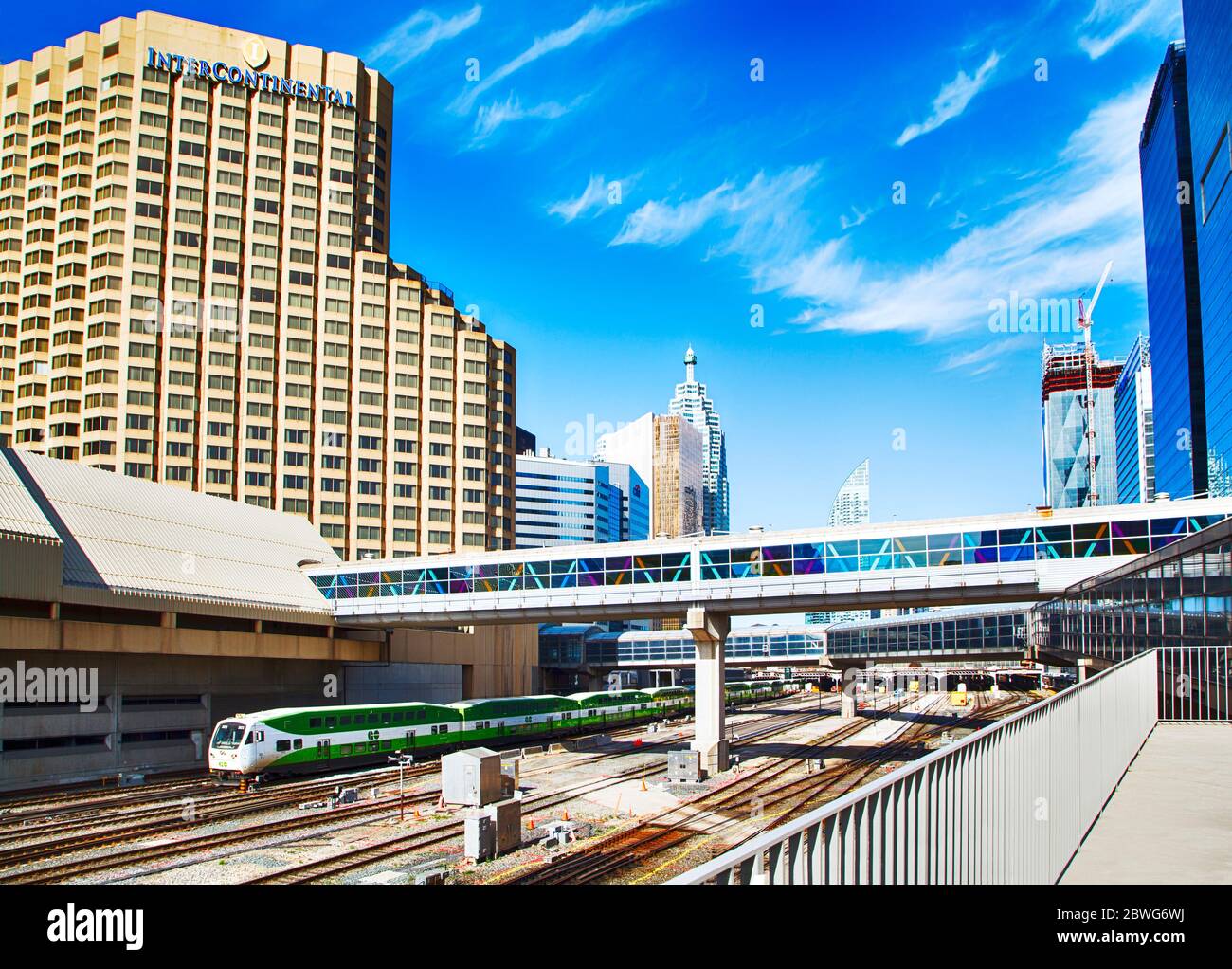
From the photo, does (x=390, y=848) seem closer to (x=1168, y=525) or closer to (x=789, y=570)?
(x=789, y=570)

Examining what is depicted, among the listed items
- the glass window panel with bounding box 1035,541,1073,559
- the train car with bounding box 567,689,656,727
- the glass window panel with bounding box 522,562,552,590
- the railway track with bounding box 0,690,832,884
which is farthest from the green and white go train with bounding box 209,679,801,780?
the glass window panel with bounding box 1035,541,1073,559

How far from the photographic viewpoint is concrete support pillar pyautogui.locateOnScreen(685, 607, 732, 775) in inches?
2010

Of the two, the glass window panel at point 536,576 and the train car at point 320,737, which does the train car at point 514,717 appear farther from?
the glass window panel at point 536,576

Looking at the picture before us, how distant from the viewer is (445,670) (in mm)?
84375

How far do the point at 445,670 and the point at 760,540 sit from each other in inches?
1634

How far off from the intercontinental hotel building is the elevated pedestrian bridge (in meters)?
45.5

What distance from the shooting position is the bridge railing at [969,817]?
22.2ft

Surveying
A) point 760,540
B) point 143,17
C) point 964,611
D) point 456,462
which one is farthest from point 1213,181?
point 143,17

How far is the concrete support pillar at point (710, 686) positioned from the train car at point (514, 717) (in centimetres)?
1401

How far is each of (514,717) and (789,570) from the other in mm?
21354

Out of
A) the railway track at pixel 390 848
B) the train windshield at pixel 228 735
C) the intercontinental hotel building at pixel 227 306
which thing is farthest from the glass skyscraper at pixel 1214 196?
the train windshield at pixel 228 735

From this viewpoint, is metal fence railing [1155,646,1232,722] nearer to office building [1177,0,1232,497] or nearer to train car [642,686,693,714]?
train car [642,686,693,714]

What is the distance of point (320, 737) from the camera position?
47250 millimetres
